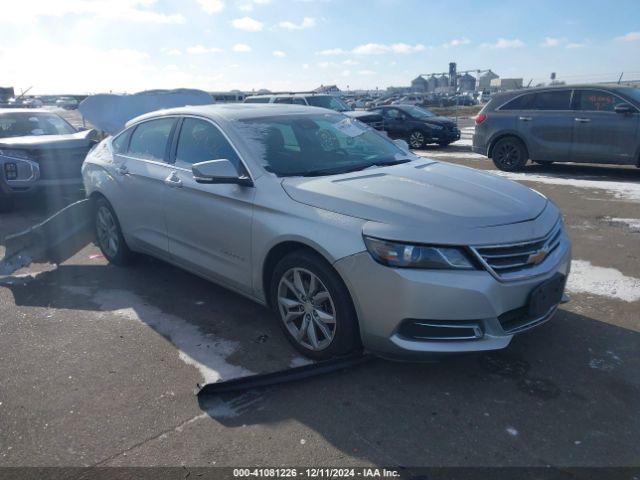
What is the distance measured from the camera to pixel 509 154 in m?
11.6

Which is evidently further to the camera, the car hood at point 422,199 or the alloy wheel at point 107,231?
the alloy wheel at point 107,231

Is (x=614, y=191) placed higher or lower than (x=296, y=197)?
lower

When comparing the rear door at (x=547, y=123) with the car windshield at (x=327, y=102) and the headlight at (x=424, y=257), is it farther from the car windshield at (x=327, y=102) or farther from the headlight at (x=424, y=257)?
the headlight at (x=424, y=257)

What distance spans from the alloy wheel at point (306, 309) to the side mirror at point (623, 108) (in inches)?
347

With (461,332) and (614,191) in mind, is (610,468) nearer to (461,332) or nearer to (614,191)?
(461,332)

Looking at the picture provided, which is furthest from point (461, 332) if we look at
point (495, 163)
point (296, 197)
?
point (495, 163)

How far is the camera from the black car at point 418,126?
1692 cm

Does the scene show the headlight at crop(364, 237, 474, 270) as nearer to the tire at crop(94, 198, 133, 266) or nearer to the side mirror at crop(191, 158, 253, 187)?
the side mirror at crop(191, 158, 253, 187)

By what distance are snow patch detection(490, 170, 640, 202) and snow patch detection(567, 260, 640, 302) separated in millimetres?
3687

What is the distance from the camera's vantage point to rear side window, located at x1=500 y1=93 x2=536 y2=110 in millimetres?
11258

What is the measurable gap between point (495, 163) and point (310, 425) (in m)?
10.0

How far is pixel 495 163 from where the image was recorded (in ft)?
39.2

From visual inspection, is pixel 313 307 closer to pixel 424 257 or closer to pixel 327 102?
pixel 424 257

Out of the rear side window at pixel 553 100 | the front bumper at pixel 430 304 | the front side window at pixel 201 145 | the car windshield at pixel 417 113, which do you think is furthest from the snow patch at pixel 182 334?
the car windshield at pixel 417 113
